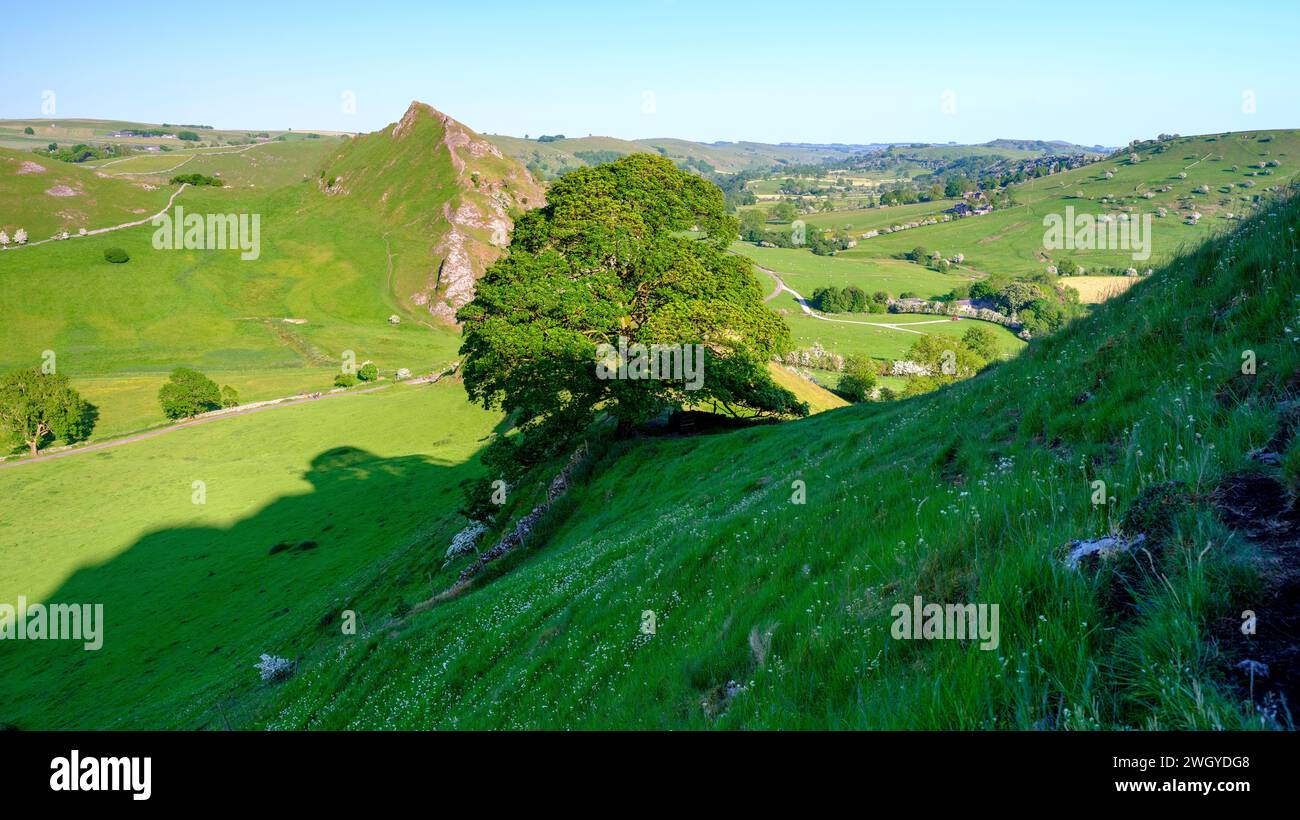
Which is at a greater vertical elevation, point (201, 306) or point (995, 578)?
point (201, 306)

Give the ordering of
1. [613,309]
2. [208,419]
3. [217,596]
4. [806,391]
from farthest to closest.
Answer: [208,419] → [806,391] → [217,596] → [613,309]

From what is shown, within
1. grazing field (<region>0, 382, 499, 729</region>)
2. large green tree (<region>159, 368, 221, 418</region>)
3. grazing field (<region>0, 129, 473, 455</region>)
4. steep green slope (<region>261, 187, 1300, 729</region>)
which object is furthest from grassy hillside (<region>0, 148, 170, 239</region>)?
steep green slope (<region>261, 187, 1300, 729</region>)

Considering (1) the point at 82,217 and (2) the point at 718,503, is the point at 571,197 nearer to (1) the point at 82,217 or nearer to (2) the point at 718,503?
(2) the point at 718,503

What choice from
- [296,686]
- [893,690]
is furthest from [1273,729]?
[296,686]

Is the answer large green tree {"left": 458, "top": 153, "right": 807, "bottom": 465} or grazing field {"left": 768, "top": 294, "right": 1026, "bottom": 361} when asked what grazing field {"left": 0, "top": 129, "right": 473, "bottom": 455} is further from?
large green tree {"left": 458, "top": 153, "right": 807, "bottom": 465}

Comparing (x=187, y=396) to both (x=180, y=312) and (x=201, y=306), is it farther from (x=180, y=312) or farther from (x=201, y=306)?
(x=201, y=306)

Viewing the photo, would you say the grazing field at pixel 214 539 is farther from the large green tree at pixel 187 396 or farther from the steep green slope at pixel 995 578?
the steep green slope at pixel 995 578

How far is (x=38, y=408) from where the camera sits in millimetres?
92375

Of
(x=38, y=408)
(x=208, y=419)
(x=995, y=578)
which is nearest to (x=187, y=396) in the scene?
(x=208, y=419)

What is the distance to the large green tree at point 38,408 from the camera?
90.9 metres

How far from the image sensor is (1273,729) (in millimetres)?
3152

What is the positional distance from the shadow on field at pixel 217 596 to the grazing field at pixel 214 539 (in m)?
0.18

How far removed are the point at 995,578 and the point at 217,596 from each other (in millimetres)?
63092
